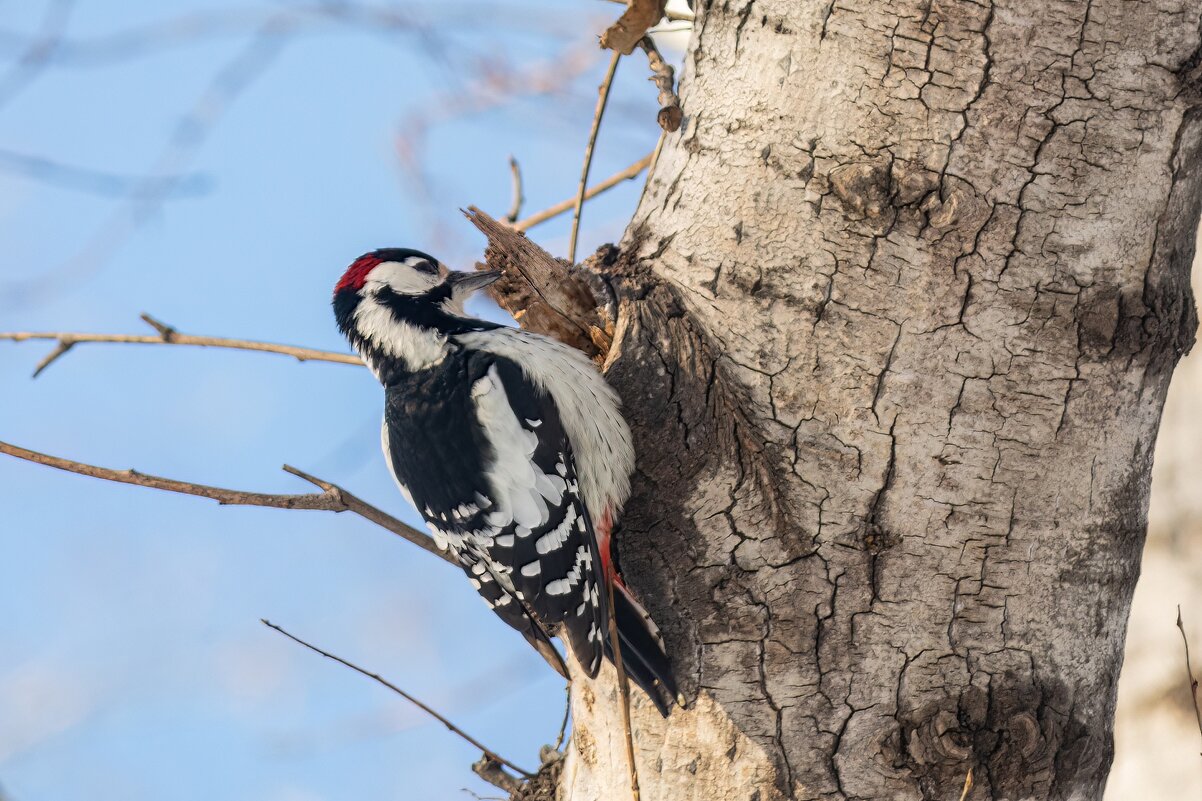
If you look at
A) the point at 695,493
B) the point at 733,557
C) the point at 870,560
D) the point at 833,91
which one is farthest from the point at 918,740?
the point at 833,91

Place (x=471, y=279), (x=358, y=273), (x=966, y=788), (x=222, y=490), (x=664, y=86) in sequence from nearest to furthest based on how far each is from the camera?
1. (x=966, y=788)
2. (x=222, y=490)
3. (x=664, y=86)
4. (x=471, y=279)
5. (x=358, y=273)

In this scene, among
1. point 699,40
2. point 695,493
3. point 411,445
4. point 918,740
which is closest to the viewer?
point 918,740

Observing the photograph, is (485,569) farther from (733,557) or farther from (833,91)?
(833,91)

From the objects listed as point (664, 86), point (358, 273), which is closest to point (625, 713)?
point (664, 86)

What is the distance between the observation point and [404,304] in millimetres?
2850

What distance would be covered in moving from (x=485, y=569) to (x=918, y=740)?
1.17 m

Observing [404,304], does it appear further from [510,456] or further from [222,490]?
[222,490]

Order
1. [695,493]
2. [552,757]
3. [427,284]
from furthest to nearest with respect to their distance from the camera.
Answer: [427,284], [552,757], [695,493]

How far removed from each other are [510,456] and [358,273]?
0.88 m

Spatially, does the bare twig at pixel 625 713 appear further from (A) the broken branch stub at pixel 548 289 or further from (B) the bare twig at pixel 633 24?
(B) the bare twig at pixel 633 24

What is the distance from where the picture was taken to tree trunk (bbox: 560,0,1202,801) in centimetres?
173

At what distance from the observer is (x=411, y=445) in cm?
262

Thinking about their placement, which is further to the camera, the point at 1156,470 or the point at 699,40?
the point at 1156,470

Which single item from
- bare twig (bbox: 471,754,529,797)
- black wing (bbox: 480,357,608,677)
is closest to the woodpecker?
black wing (bbox: 480,357,608,677)
